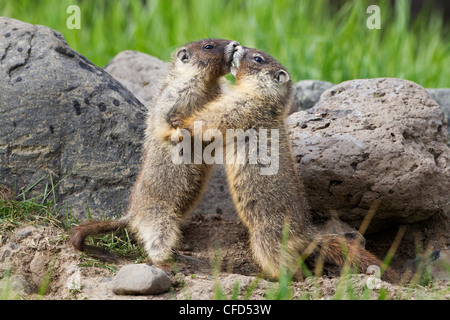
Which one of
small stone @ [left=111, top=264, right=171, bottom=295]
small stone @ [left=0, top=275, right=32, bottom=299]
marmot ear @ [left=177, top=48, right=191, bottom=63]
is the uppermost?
marmot ear @ [left=177, top=48, right=191, bottom=63]

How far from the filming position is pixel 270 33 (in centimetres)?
805

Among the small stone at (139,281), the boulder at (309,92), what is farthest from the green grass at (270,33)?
the small stone at (139,281)

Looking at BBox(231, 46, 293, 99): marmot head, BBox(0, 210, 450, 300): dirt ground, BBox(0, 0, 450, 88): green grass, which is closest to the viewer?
BBox(0, 210, 450, 300): dirt ground

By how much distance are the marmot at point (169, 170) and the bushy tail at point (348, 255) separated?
1.06 m

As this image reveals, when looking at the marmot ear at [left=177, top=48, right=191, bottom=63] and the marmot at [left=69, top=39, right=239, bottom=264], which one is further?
the marmot ear at [left=177, top=48, right=191, bottom=63]

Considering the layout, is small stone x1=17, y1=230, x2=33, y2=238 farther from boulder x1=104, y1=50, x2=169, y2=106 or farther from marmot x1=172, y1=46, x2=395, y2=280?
boulder x1=104, y1=50, x2=169, y2=106

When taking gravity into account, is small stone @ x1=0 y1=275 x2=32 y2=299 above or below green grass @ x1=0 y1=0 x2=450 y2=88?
below

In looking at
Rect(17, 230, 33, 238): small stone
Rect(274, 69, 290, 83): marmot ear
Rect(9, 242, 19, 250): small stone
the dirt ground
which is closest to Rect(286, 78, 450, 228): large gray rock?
the dirt ground

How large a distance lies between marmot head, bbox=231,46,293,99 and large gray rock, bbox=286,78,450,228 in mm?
610

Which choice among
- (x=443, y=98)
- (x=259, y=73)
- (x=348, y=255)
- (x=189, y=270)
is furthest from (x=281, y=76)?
(x=443, y=98)

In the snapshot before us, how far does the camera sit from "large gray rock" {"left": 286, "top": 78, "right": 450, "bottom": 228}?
15.8ft

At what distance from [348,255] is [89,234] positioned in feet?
6.12

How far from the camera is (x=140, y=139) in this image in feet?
16.9

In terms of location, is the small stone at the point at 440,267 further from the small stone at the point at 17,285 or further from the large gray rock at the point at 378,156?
the small stone at the point at 17,285
